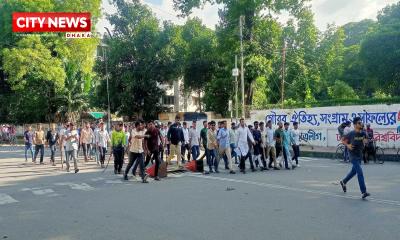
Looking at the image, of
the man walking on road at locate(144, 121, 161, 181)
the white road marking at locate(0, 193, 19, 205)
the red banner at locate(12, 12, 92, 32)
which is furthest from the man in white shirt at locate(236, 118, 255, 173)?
the red banner at locate(12, 12, 92, 32)

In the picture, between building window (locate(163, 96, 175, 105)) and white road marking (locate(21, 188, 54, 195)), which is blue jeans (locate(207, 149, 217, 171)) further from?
building window (locate(163, 96, 175, 105))

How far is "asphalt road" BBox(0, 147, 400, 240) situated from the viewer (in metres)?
→ 6.55

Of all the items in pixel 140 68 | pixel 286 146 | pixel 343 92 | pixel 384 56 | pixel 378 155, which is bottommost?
pixel 378 155

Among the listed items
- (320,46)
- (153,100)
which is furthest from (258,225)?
(320,46)

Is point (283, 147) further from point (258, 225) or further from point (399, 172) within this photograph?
point (258, 225)

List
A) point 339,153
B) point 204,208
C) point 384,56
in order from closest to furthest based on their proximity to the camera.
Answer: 1. point 204,208
2. point 339,153
3. point 384,56

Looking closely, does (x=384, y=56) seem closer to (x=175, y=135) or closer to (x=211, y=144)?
(x=175, y=135)

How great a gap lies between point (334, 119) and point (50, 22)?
28.1 m

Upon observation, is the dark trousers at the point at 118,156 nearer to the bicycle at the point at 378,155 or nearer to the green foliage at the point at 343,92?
the bicycle at the point at 378,155

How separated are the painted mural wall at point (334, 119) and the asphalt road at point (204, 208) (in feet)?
27.2

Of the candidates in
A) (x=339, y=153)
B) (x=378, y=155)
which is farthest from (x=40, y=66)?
(x=378, y=155)

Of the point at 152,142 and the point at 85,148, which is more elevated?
the point at 152,142

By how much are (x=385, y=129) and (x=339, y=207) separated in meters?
14.5

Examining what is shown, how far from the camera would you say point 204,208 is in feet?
27.5
